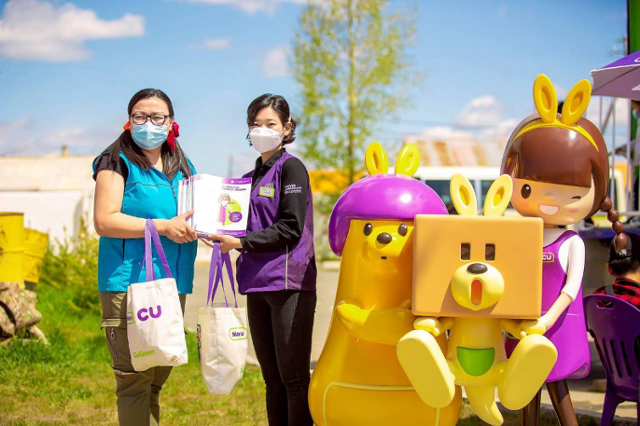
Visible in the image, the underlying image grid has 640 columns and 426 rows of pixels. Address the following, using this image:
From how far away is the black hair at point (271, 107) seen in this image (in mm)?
3312

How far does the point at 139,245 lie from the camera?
3.04m

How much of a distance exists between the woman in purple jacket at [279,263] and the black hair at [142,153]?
387 mm

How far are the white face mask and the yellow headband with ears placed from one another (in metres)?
1.32

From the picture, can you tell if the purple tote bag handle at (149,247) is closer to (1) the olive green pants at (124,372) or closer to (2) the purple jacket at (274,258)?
(1) the olive green pants at (124,372)

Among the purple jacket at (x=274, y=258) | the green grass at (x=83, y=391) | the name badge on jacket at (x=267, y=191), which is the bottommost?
the green grass at (x=83, y=391)

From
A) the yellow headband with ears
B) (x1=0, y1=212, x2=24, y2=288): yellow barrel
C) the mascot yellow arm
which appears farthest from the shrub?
Answer: the yellow headband with ears

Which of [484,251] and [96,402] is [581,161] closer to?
[484,251]

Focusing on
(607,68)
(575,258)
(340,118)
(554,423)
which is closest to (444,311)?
(575,258)

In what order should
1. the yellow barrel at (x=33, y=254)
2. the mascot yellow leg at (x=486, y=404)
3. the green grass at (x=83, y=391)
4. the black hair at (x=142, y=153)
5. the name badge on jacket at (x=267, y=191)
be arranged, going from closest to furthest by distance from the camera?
the mascot yellow leg at (x=486, y=404)
the black hair at (x=142, y=153)
the name badge on jacket at (x=267, y=191)
the green grass at (x=83, y=391)
the yellow barrel at (x=33, y=254)

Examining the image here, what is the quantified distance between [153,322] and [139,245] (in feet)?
1.29

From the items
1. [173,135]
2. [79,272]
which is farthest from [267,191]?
[79,272]

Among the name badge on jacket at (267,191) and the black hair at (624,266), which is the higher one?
the name badge on jacket at (267,191)

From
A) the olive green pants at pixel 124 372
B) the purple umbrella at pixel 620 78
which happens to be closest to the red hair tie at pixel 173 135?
the olive green pants at pixel 124 372

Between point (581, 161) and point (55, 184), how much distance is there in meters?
18.8
